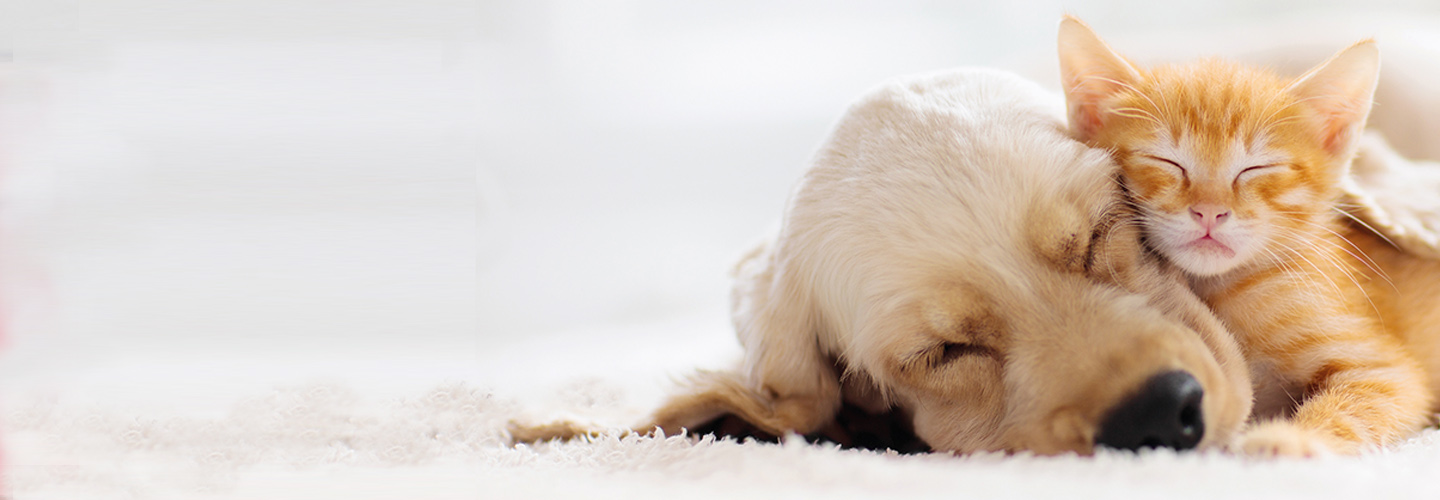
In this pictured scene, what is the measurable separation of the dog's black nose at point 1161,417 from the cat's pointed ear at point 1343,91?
711mm

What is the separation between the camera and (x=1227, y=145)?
5.81 ft

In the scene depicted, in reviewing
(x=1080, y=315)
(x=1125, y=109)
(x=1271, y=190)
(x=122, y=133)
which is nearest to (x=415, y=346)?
(x=122, y=133)

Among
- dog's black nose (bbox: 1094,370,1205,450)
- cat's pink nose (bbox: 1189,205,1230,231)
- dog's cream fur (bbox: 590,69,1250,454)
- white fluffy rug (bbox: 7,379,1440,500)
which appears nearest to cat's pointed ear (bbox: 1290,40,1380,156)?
cat's pink nose (bbox: 1189,205,1230,231)

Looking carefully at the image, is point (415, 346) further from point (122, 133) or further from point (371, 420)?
point (122, 133)

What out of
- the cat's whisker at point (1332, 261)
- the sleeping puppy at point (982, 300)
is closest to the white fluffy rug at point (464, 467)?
the sleeping puppy at point (982, 300)

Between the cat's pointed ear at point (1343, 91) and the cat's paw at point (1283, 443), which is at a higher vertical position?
the cat's pointed ear at point (1343, 91)

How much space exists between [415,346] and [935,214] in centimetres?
90

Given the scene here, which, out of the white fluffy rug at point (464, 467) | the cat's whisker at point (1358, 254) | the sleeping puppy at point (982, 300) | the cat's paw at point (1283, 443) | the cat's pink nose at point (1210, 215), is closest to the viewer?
the white fluffy rug at point (464, 467)

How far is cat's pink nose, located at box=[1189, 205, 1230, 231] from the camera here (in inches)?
67.7

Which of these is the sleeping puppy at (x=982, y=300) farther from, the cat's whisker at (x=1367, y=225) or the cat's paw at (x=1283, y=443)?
the cat's whisker at (x=1367, y=225)

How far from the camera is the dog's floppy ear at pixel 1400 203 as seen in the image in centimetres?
192

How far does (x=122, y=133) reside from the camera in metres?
1.34

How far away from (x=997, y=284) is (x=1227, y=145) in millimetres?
511

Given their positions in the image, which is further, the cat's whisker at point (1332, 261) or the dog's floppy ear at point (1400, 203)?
the dog's floppy ear at point (1400, 203)
